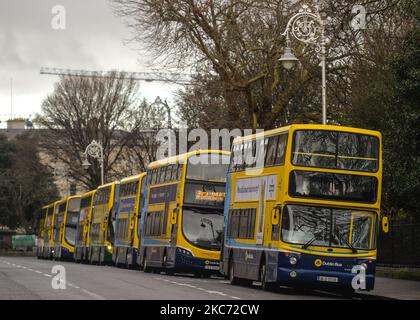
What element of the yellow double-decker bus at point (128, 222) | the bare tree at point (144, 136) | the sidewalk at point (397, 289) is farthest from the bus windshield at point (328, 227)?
the bare tree at point (144, 136)

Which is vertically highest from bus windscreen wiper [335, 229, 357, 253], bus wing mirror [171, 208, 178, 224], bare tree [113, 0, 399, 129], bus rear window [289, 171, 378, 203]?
bare tree [113, 0, 399, 129]

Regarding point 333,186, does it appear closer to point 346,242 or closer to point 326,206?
point 326,206

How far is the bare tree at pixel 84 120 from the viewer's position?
78938mm

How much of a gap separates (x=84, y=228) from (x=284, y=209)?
37.6 meters

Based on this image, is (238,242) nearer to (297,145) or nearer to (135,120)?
(297,145)

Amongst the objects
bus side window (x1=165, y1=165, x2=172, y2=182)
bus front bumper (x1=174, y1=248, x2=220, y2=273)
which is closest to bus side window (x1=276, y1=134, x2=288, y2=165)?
bus front bumper (x1=174, y1=248, x2=220, y2=273)

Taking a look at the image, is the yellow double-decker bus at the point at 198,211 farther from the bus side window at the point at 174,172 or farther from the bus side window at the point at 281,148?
the bus side window at the point at 281,148

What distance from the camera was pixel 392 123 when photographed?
2783 cm

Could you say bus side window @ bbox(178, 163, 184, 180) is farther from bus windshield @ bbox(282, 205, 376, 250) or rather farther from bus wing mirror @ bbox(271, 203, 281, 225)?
bus windshield @ bbox(282, 205, 376, 250)

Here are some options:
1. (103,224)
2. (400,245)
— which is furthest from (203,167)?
(103,224)

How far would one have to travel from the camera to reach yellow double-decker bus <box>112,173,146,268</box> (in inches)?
1852

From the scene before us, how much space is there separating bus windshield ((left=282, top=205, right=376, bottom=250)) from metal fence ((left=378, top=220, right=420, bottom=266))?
11292 millimetres

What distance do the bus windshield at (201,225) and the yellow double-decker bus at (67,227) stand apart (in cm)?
2951

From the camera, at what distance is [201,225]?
37.8 m
